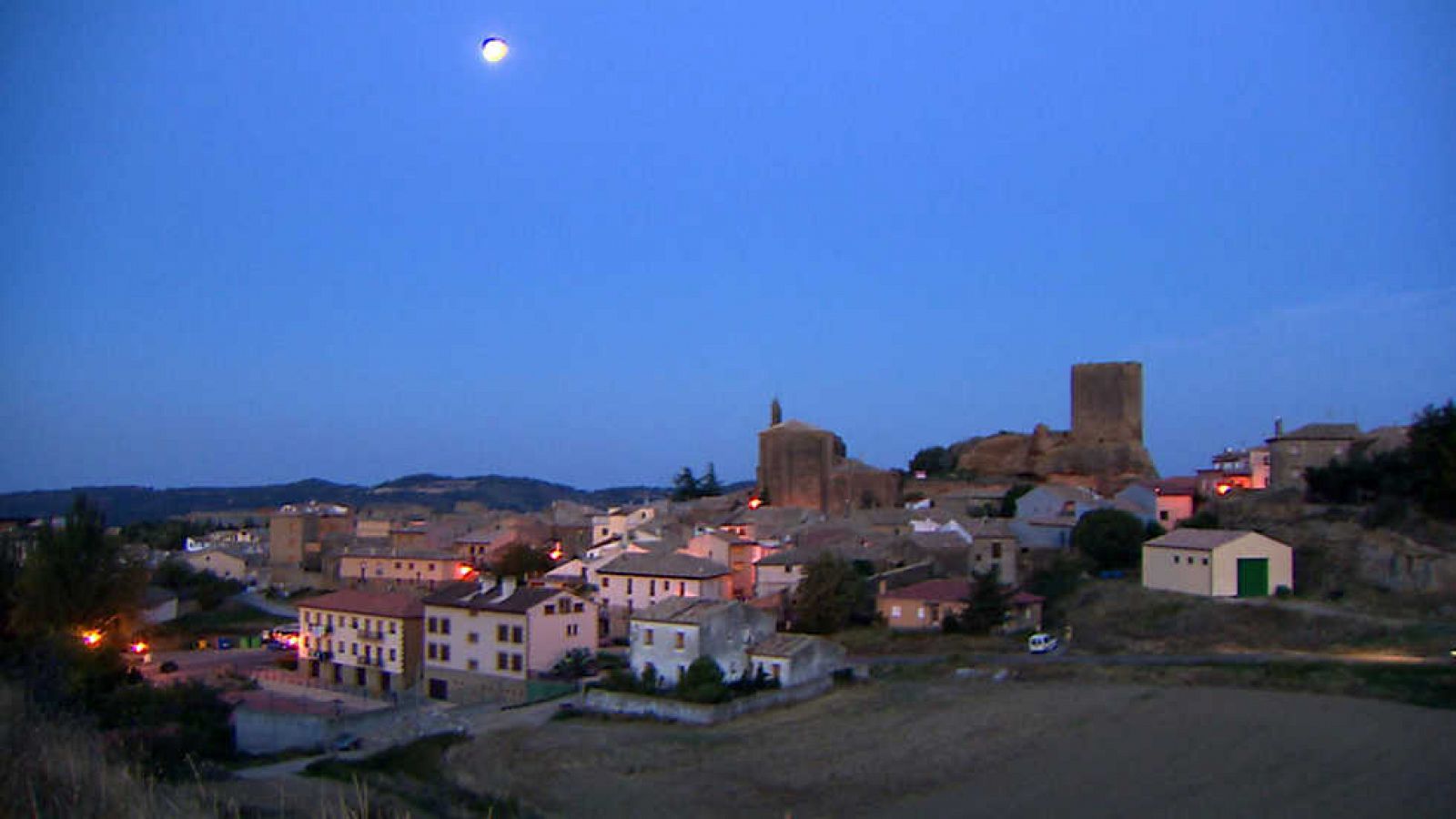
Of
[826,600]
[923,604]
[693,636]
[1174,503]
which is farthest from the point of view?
[1174,503]

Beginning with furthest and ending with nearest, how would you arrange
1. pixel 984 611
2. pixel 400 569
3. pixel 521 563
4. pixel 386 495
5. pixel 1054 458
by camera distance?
1. pixel 386 495
2. pixel 1054 458
3. pixel 400 569
4. pixel 521 563
5. pixel 984 611

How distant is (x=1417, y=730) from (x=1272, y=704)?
2.37 m

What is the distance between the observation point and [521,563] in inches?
1661

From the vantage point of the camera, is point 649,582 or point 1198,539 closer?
point 1198,539

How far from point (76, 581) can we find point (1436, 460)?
36909mm

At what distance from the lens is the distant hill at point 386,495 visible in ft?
415

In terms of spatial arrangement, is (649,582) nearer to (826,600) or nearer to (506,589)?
(506,589)

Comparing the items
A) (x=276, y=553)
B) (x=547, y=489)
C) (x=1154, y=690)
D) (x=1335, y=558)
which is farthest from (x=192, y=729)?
(x=547, y=489)

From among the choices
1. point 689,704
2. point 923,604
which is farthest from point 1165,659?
point 689,704

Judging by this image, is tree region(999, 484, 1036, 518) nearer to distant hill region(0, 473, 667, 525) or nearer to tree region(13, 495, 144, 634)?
tree region(13, 495, 144, 634)

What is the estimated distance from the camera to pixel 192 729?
71.8 feet

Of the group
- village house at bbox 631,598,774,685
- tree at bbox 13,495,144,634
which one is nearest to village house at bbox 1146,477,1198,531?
village house at bbox 631,598,774,685

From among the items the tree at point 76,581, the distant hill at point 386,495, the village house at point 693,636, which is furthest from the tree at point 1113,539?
the distant hill at point 386,495

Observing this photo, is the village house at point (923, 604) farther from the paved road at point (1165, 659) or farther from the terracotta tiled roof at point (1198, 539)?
the terracotta tiled roof at point (1198, 539)
